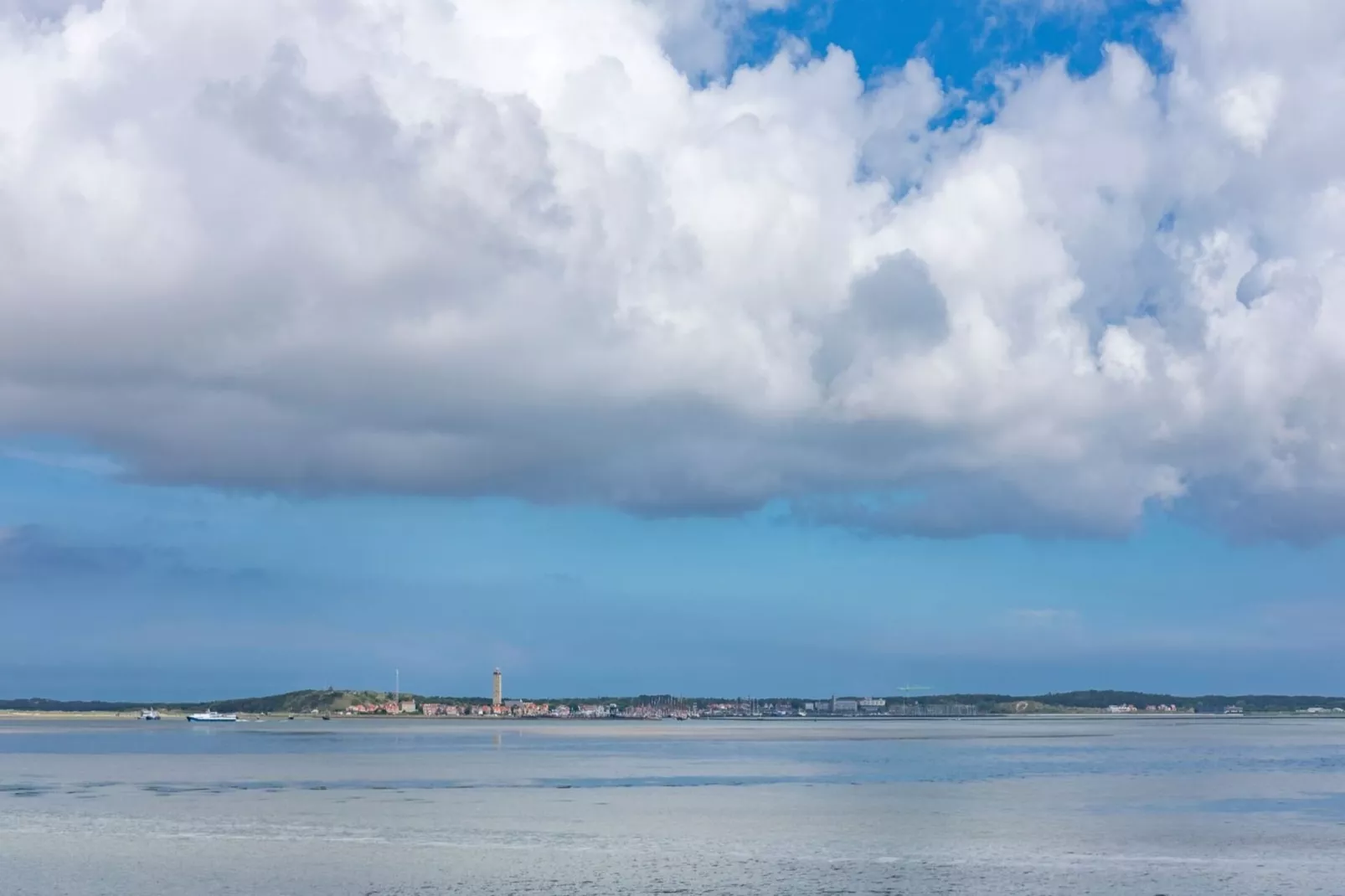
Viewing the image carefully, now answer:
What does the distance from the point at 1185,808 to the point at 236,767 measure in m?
87.5

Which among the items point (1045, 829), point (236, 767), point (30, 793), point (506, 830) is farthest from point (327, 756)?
point (1045, 829)

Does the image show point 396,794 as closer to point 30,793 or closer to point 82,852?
point 30,793

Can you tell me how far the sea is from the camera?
5391 cm

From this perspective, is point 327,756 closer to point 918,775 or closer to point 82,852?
point 918,775

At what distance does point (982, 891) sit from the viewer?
168 feet

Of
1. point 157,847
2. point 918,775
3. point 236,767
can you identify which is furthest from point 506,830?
point 236,767

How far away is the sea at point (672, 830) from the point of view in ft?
177

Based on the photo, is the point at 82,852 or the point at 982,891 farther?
the point at 82,852

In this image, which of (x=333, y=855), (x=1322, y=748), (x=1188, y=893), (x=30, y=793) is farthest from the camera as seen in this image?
(x=1322, y=748)

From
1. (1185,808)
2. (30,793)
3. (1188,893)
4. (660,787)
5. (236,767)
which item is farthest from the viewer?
(236,767)

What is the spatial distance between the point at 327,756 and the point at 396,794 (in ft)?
218

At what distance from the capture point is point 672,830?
71125 millimetres

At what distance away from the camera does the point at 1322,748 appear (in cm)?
18562

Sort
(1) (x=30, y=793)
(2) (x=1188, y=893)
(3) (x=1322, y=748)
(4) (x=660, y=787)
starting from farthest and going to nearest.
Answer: (3) (x=1322, y=748)
(4) (x=660, y=787)
(1) (x=30, y=793)
(2) (x=1188, y=893)
